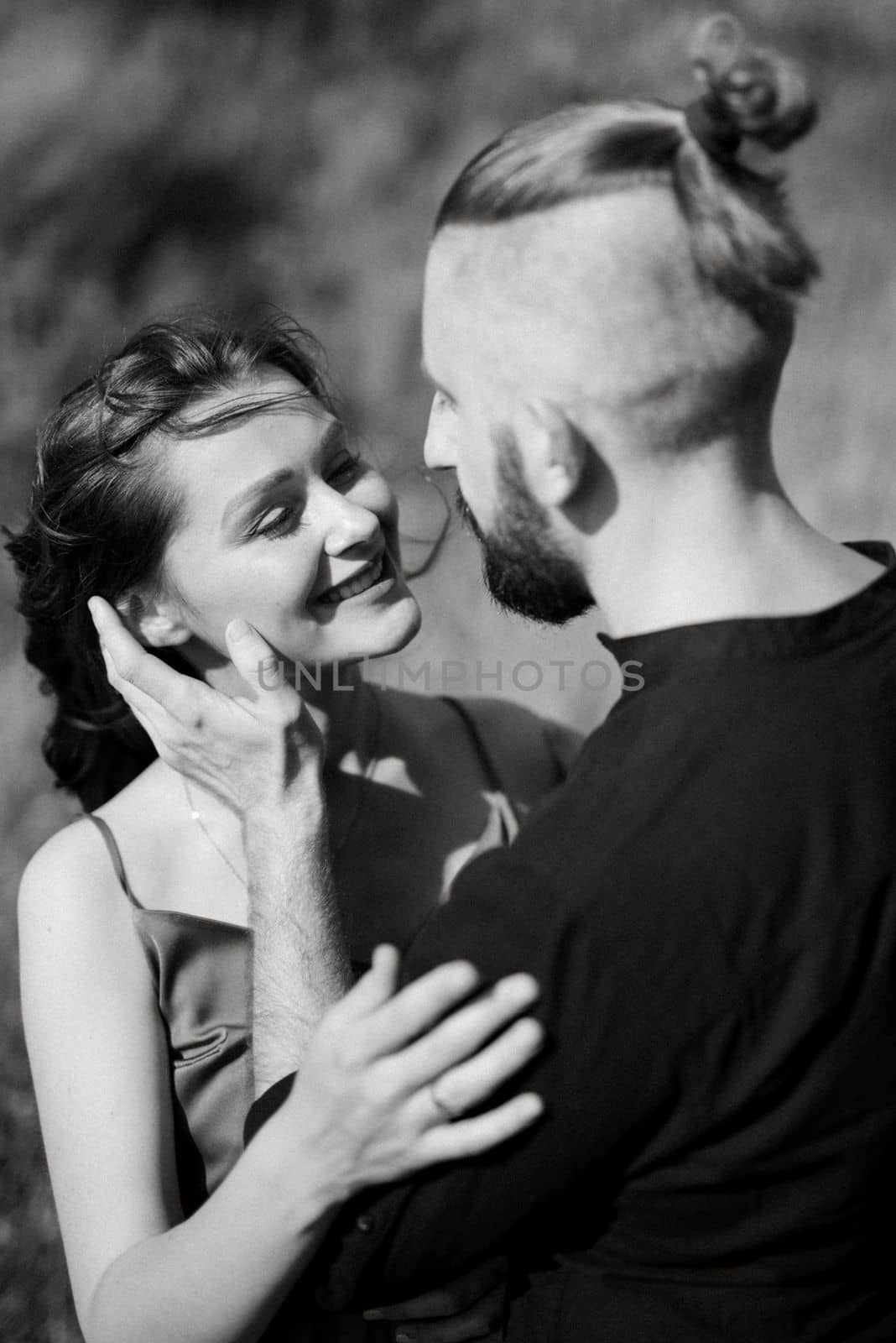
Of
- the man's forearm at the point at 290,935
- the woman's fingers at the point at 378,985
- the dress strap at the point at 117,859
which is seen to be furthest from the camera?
the dress strap at the point at 117,859

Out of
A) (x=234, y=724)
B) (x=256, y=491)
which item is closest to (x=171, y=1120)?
(x=234, y=724)

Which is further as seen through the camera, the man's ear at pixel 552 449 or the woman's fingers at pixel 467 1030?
the man's ear at pixel 552 449

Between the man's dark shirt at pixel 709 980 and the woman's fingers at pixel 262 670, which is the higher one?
the woman's fingers at pixel 262 670

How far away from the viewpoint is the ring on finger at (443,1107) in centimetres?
164

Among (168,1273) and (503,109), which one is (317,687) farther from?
(503,109)

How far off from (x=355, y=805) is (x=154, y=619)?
0.55m

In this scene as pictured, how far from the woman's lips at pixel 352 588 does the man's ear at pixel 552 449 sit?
91 centimetres

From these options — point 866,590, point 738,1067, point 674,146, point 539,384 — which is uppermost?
point 674,146

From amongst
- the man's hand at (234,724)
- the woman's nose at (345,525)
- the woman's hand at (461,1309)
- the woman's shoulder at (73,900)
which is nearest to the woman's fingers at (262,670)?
the man's hand at (234,724)

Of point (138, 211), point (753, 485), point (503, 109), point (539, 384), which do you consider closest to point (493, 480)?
point (539, 384)

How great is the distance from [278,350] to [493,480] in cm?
113

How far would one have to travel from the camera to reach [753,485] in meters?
1.74

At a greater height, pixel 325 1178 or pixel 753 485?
pixel 753 485

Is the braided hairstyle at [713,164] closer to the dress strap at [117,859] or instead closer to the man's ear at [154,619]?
the man's ear at [154,619]
